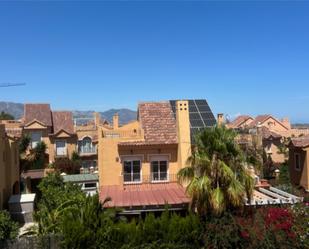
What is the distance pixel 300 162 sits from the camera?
41.4 meters

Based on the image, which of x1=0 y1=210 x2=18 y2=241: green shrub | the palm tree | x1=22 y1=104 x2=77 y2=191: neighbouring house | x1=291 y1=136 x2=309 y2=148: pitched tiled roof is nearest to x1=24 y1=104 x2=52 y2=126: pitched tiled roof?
x1=22 y1=104 x2=77 y2=191: neighbouring house

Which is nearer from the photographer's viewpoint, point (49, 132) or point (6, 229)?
point (6, 229)

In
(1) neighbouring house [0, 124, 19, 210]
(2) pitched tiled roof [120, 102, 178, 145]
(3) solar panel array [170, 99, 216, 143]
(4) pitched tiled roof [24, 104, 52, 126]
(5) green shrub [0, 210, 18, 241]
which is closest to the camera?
(5) green shrub [0, 210, 18, 241]

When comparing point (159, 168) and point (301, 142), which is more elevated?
point (301, 142)

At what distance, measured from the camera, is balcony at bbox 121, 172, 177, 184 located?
31.5 meters

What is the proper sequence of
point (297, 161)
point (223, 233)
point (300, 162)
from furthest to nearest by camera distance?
point (297, 161), point (300, 162), point (223, 233)

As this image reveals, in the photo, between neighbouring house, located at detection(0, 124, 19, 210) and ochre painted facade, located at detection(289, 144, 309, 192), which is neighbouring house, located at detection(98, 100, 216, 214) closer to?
neighbouring house, located at detection(0, 124, 19, 210)

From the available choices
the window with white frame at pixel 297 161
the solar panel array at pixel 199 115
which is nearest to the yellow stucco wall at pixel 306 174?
the window with white frame at pixel 297 161

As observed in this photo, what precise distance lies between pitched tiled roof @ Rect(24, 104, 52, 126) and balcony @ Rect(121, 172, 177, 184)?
30858mm

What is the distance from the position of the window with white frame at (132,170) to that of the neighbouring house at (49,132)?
2795 centimetres

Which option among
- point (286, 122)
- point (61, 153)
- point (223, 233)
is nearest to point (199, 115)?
point (223, 233)

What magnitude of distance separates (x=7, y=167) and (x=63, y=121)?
24.8 m

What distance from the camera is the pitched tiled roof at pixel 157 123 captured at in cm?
3169

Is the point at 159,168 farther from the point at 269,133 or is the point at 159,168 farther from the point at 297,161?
the point at 269,133
